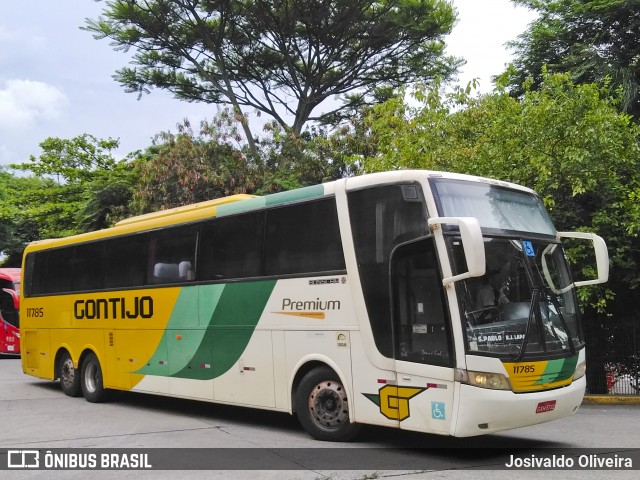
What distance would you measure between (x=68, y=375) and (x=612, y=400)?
10386 mm

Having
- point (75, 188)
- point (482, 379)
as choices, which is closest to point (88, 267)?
point (482, 379)

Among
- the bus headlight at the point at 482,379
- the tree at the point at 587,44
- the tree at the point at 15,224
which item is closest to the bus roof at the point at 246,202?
the bus headlight at the point at 482,379

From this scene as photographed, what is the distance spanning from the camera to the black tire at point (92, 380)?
13.7 metres

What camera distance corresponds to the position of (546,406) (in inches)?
317

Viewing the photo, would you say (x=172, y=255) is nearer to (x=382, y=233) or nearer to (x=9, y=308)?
(x=382, y=233)

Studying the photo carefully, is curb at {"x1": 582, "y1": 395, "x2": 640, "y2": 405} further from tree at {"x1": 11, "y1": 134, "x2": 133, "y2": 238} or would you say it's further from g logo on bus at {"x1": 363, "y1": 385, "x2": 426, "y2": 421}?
tree at {"x1": 11, "y1": 134, "x2": 133, "y2": 238}

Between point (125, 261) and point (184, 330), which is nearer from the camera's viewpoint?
point (184, 330)

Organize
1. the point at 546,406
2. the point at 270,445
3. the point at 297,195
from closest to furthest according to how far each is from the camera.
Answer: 1. the point at 546,406
2. the point at 270,445
3. the point at 297,195

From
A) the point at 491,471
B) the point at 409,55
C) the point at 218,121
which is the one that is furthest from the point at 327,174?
the point at 491,471

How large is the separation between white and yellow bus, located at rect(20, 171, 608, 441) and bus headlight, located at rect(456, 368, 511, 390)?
14mm

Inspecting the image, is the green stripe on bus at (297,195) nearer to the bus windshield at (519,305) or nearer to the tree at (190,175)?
the bus windshield at (519,305)

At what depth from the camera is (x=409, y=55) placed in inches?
1189

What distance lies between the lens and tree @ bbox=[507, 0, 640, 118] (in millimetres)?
21562

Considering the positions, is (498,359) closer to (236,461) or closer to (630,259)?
(236,461)
